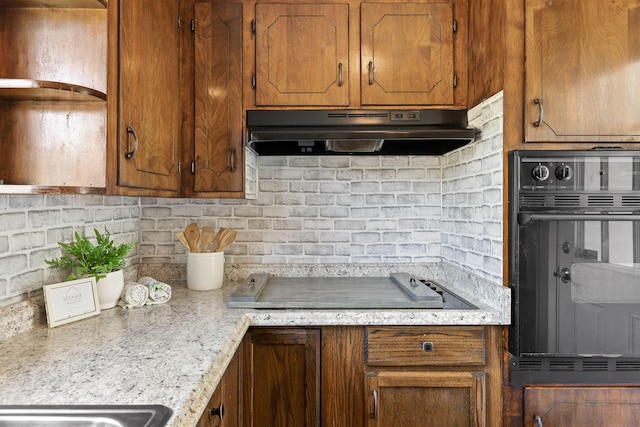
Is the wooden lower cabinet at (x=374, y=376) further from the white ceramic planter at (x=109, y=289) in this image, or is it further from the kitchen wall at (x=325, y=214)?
the kitchen wall at (x=325, y=214)

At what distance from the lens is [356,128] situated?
1.81 meters

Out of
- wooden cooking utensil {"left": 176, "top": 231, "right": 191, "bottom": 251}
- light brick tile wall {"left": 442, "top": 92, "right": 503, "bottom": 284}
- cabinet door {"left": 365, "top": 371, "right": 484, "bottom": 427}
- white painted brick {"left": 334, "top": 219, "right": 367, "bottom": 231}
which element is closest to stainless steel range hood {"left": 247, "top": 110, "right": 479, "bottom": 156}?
light brick tile wall {"left": 442, "top": 92, "right": 503, "bottom": 284}

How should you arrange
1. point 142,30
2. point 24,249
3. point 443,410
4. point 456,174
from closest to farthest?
1. point 24,249
2. point 142,30
3. point 443,410
4. point 456,174

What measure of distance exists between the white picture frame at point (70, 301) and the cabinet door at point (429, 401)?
3.59ft

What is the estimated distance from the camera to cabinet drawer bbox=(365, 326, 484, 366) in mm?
1587

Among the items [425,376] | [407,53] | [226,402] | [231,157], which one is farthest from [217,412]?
[407,53]

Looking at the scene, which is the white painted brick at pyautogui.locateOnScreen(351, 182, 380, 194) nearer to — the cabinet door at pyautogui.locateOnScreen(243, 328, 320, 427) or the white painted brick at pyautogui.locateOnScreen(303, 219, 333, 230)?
the white painted brick at pyautogui.locateOnScreen(303, 219, 333, 230)

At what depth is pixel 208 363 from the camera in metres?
1.03

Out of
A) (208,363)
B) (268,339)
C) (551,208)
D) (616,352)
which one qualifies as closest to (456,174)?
(551,208)

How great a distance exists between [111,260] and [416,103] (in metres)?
1.50

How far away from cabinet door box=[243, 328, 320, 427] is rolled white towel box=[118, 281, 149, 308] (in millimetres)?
466

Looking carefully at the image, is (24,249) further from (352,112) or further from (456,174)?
(456,174)

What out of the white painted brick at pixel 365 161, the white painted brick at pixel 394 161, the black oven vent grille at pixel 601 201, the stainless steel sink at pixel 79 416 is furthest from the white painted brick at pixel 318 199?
the stainless steel sink at pixel 79 416

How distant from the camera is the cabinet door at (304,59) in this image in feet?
6.27
